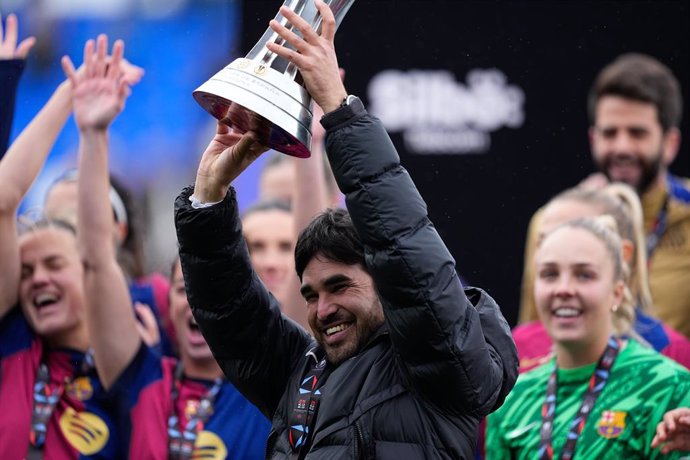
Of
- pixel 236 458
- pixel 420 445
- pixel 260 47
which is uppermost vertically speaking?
pixel 260 47

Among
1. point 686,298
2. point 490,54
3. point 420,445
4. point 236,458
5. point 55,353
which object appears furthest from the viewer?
point 490,54

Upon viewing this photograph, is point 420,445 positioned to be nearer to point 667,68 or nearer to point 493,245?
point 493,245

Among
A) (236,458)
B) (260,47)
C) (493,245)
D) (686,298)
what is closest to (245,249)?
(260,47)

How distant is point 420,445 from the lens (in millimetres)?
2816

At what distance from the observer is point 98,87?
181 inches

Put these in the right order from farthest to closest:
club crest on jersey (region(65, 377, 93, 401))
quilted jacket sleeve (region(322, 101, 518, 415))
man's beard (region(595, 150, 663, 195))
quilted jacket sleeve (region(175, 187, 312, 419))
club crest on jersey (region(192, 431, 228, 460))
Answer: man's beard (region(595, 150, 663, 195)) < club crest on jersey (region(65, 377, 93, 401)) < club crest on jersey (region(192, 431, 228, 460)) < quilted jacket sleeve (region(175, 187, 312, 419)) < quilted jacket sleeve (region(322, 101, 518, 415))

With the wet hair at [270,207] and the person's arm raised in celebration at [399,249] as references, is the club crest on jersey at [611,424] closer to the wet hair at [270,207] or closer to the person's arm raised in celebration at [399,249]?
the person's arm raised in celebration at [399,249]

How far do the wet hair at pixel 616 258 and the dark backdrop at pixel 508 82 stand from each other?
202 cm

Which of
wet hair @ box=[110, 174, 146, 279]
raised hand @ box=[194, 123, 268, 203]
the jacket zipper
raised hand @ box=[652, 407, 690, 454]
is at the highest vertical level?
raised hand @ box=[194, 123, 268, 203]

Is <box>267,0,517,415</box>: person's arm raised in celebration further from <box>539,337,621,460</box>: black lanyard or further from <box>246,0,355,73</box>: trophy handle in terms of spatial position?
<box>539,337,621,460</box>: black lanyard

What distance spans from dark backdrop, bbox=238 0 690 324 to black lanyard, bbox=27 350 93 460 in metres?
2.59

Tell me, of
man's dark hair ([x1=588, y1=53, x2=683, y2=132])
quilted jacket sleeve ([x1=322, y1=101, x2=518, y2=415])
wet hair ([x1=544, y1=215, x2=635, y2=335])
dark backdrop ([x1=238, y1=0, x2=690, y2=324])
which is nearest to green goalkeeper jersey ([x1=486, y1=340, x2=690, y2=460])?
wet hair ([x1=544, y1=215, x2=635, y2=335])

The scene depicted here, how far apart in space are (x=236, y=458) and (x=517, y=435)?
88cm

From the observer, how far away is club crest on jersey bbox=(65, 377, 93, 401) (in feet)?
14.6
